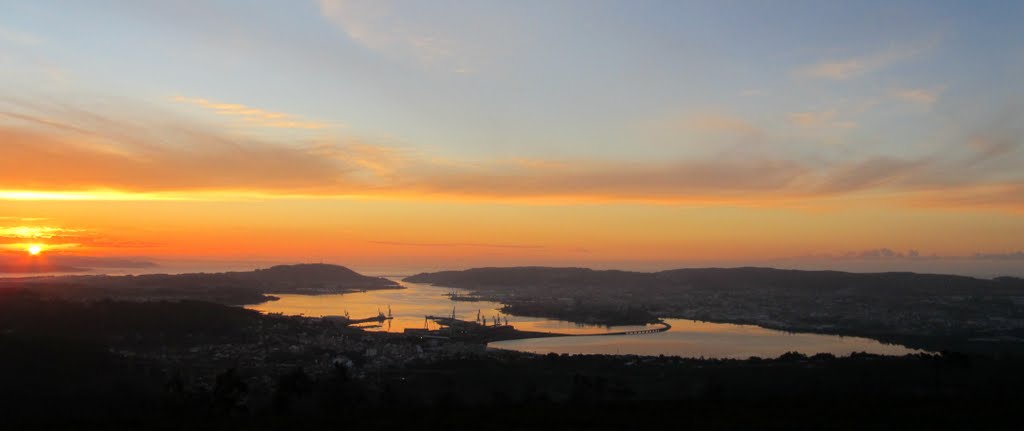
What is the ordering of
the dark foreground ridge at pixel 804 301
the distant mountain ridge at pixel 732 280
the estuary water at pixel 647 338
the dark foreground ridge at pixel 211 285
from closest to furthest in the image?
the estuary water at pixel 647 338
the dark foreground ridge at pixel 804 301
the dark foreground ridge at pixel 211 285
the distant mountain ridge at pixel 732 280

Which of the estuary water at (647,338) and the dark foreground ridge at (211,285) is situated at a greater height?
the dark foreground ridge at (211,285)

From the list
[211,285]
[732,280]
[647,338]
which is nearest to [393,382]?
[647,338]

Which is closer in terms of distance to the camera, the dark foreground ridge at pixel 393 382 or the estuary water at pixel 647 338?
the dark foreground ridge at pixel 393 382

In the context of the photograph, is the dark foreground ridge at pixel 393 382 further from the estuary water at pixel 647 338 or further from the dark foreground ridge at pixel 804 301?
the dark foreground ridge at pixel 804 301

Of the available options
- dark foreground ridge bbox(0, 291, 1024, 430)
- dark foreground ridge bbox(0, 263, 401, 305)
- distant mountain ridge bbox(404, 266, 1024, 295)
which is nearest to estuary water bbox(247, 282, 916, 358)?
dark foreground ridge bbox(0, 291, 1024, 430)

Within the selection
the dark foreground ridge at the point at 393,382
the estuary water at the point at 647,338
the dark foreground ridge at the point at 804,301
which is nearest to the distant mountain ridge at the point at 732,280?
the dark foreground ridge at the point at 804,301

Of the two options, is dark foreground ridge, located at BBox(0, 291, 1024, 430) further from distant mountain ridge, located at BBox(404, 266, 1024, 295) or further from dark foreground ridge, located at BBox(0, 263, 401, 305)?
Result: distant mountain ridge, located at BBox(404, 266, 1024, 295)
